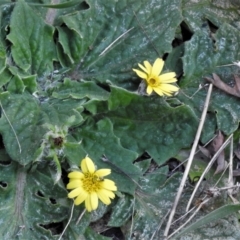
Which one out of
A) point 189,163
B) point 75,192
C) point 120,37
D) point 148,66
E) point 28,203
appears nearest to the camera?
point 75,192

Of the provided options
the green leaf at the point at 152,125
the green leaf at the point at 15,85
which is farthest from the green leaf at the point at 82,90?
the green leaf at the point at 15,85

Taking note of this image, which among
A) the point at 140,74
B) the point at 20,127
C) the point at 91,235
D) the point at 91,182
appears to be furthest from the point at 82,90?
the point at 91,235

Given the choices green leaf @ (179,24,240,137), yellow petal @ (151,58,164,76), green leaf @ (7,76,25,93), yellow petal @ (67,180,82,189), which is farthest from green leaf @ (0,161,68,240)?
green leaf @ (179,24,240,137)

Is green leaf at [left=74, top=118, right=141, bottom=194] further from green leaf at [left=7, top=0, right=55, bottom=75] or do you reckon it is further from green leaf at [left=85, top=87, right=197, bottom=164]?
green leaf at [left=7, top=0, right=55, bottom=75]

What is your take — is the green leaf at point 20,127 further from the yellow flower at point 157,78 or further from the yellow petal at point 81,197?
the yellow flower at point 157,78

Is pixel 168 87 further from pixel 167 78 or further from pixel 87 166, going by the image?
pixel 87 166

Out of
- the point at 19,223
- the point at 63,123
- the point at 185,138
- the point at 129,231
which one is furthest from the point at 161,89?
the point at 19,223

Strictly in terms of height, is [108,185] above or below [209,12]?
below
